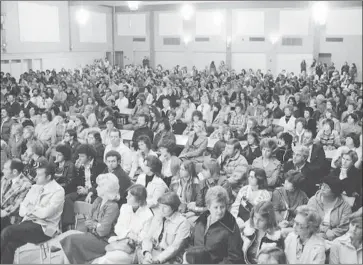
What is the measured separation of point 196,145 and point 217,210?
3294 millimetres

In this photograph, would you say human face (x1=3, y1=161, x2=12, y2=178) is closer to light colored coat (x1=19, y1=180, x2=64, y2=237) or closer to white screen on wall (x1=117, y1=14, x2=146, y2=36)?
light colored coat (x1=19, y1=180, x2=64, y2=237)

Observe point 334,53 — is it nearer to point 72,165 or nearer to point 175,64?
point 175,64

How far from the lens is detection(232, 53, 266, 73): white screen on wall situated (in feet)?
76.6

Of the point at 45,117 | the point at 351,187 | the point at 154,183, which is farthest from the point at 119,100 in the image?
the point at 351,187

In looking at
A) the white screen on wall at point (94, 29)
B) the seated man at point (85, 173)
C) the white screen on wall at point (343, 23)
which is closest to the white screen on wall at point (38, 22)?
the white screen on wall at point (94, 29)

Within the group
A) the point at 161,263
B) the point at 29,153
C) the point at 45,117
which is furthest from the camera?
the point at 45,117

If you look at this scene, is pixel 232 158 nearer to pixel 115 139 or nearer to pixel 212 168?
pixel 212 168

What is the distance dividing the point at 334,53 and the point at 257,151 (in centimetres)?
1774

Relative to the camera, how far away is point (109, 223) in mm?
3740

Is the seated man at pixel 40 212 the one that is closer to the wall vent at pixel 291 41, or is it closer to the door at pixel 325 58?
the wall vent at pixel 291 41

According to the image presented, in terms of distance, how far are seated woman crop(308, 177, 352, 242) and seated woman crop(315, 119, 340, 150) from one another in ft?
9.93

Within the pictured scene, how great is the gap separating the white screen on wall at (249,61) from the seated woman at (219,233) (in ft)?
68.0

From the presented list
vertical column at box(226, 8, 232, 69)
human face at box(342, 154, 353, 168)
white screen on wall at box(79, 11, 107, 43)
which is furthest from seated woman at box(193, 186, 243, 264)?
white screen on wall at box(79, 11, 107, 43)

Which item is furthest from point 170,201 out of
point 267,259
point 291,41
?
point 291,41
